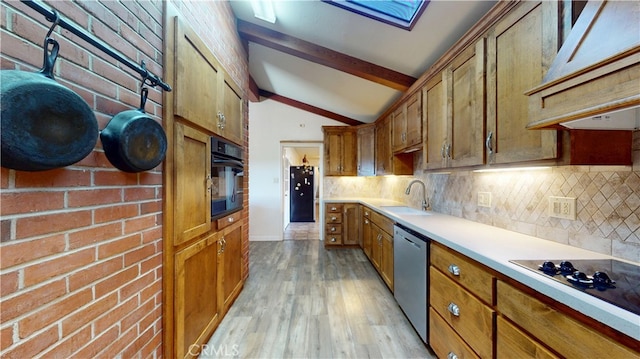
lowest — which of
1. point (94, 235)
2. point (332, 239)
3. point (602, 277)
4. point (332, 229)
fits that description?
point (332, 239)

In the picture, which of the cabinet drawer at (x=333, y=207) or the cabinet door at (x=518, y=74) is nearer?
the cabinet door at (x=518, y=74)

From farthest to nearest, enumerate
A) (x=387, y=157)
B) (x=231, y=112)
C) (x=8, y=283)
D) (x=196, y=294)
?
(x=387, y=157), (x=231, y=112), (x=196, y=294), (x=8, y=283)

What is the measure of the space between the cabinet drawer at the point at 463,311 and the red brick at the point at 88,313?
167 centimetres

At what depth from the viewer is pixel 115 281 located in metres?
0.98

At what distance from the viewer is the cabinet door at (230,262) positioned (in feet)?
6.65

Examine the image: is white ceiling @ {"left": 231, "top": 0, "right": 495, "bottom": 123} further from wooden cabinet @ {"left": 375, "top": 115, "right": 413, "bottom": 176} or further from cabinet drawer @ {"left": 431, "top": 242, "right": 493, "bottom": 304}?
cabinet drawer @ {"left": 431, "top": 242, "right": 493, "bottom": 304}

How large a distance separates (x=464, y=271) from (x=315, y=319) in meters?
1.39

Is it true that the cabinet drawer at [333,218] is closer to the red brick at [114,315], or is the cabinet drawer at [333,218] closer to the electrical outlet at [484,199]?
the electrical outlet at [484,199]

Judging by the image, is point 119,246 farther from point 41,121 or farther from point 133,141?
point 41,121

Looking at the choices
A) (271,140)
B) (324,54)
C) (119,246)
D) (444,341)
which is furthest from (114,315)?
(271,140)

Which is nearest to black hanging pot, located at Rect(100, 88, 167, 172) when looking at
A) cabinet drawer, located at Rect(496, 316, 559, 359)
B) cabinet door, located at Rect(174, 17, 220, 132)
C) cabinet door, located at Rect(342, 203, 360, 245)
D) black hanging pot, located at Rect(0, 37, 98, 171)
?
black hanging pot, located at Rect(0, 37, 98, 171)

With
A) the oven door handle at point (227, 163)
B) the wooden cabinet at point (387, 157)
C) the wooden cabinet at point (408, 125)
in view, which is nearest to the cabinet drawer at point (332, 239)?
the wooden cabinet at point (387, 157)

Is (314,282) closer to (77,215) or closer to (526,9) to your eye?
(77,215)

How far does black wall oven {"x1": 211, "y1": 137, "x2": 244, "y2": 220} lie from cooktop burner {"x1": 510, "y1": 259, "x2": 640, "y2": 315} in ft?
6.29
